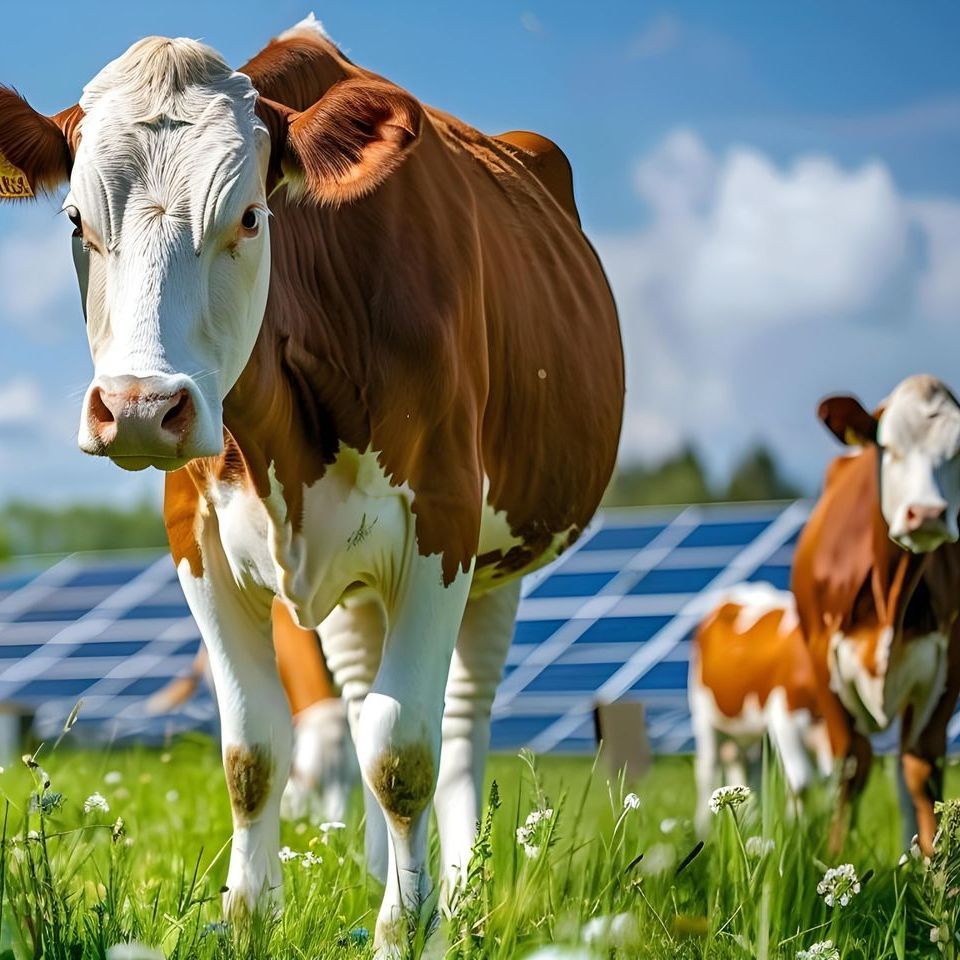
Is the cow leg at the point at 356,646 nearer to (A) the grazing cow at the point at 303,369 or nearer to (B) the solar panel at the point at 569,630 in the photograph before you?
(A) the grazing cow at the point at 303,369

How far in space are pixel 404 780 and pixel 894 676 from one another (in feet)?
12.2

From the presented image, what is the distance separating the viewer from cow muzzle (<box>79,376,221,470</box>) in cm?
285

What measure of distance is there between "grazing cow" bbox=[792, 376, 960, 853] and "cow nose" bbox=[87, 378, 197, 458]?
13.0 ft

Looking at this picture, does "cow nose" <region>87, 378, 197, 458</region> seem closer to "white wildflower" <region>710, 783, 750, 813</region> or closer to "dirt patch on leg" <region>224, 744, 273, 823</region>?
"dirt patch on leg" <region>224, 744, 273, 823</region>

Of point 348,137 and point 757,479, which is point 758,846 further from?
point 757,479

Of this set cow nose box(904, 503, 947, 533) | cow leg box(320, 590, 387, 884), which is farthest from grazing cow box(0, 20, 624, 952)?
cow nose box(904, 503, 947, 533)

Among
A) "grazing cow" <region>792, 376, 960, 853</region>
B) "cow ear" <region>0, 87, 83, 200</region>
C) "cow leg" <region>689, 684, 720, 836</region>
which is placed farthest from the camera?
"cow leg" <region>689, 684, 720, 836</region>

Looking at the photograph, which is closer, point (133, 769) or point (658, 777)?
point (133, 769)

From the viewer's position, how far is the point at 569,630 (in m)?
15.8

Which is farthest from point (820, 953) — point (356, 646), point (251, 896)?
point (356, 646)

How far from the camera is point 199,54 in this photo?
10.9 ft

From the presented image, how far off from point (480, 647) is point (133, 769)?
3.23 metres

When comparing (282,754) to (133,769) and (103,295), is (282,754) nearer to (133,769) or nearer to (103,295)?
(103,295)

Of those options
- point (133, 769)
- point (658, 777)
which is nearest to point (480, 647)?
point (133, 769)
